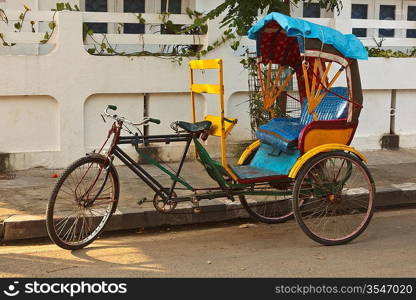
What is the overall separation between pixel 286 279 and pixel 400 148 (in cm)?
620

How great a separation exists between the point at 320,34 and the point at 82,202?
101 inches

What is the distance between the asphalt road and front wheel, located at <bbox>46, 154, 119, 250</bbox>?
5.7 inches

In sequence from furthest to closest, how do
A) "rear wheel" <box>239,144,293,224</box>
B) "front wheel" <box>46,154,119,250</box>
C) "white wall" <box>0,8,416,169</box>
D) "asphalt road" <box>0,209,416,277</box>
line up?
"white wall" <box>0,8,416,169</box>, "rear wheel" <box>239,144,293,224</box>, "front wheel" <box>46,154,119,250</box>, "asphalt road" <box>0,209,416,277</box>

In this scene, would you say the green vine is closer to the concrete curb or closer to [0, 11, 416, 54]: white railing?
[0, 11, 416, 54]: white railing

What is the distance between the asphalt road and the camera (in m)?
5.40

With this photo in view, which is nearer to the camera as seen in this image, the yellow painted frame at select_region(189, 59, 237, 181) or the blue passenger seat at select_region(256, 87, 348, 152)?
the yellow painted frame at select_region(189, 59, 237, 181)

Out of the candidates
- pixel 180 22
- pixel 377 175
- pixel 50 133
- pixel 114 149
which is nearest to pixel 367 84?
pixel 377 175

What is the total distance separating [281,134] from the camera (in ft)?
21.4

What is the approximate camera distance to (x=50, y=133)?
885cm

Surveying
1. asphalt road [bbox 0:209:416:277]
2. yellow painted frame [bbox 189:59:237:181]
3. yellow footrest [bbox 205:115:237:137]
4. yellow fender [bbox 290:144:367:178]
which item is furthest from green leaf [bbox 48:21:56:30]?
yellow fender [bbox 290:144:367:178]

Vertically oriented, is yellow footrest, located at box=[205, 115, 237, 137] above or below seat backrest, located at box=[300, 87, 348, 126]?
below

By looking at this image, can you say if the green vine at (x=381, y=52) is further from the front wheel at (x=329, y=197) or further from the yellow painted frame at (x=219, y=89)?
the yellow painted frame at (x=219, y=89)

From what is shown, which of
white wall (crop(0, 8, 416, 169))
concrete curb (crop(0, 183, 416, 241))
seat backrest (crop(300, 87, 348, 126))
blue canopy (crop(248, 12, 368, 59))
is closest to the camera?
blue canopy (crop(248, 12, 368, 59))

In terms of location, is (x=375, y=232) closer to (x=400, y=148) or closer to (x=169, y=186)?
(x=169, y=186)
